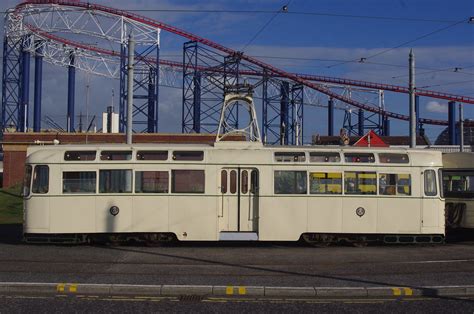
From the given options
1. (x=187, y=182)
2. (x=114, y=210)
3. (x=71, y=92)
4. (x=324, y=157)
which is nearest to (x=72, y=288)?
(x=114, y=210)

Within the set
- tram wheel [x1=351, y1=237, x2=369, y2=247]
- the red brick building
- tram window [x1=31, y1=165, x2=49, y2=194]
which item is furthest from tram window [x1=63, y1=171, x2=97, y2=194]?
the red brick building

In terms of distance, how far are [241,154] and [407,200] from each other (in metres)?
5.01

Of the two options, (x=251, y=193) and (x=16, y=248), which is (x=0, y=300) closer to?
(x=16, y=248)

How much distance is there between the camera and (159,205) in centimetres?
1603

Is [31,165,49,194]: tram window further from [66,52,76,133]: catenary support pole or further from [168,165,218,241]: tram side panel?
[66,52,76,133]: catenary support pole

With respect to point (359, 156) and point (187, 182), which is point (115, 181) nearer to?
point (187, 182)

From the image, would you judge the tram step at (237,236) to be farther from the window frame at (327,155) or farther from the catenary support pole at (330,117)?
the catenary support pole at (330,117)

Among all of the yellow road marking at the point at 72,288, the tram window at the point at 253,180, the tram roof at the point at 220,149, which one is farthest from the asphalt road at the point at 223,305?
the tram roof at the point at 220,149

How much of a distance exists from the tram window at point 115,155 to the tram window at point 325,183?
17.4 ft

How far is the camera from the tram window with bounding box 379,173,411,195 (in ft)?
54.0

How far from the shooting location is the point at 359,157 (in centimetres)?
1647

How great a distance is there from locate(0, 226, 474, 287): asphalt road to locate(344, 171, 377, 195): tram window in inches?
65.0

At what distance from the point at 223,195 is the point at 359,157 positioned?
4125mm

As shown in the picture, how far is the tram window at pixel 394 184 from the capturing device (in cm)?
1645
